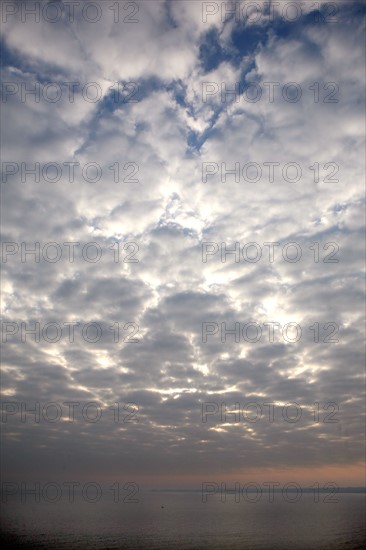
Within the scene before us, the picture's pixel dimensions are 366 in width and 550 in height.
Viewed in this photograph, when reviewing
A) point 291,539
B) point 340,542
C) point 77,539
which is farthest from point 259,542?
point 77,539

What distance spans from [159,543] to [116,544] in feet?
33.4

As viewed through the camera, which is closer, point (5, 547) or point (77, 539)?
point (5, 547)

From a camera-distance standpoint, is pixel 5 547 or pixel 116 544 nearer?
pixel 5 547

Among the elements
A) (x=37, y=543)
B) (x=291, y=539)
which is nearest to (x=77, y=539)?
(x=37, y=543)

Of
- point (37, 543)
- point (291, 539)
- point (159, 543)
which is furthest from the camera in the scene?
point (291, 539)

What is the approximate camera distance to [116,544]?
254 ft

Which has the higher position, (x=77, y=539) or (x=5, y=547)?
(x=5, y=547)

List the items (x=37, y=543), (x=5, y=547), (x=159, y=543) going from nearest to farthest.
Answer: (x=5, y=547)
(x=37, y=543)
(x=159, y=543)

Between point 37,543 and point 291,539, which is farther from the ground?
point 37,543

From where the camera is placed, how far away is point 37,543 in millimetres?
76312

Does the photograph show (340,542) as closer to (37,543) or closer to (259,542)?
(259,542)

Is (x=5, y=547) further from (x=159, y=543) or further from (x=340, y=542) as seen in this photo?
(x=340, y=542)

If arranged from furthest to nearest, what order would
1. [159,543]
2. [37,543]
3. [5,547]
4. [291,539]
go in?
[291,539] < [159,543] < [37,543] < [5,547]

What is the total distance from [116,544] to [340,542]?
51.6 meters
